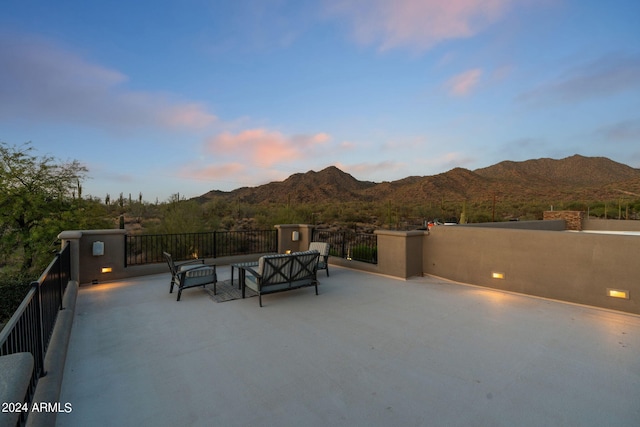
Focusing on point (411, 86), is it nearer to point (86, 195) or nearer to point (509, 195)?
point (86, 195)

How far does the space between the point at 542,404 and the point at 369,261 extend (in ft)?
18.8

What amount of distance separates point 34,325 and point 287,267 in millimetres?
3434

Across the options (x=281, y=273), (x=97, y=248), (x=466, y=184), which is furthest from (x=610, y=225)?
(x=466, y=184)

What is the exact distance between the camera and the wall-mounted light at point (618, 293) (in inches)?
191

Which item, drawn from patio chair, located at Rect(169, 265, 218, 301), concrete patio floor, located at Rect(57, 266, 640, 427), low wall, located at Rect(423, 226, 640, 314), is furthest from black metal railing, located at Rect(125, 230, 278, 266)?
low wall, located at Rect(423, 226, 640, 314)

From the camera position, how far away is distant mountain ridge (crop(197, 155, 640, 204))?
34897 millimetres

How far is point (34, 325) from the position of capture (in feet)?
8.45

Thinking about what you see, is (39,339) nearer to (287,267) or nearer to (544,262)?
(287,267)

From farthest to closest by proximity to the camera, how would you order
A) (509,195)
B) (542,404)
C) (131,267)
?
(509,195) → (131,267) → (542,404)

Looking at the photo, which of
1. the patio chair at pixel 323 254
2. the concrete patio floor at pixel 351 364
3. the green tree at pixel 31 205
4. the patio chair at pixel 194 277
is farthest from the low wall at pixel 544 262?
the green tree at pixel 31 205

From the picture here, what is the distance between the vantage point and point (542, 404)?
2.56m

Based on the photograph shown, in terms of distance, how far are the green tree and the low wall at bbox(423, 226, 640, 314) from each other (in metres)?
10.9

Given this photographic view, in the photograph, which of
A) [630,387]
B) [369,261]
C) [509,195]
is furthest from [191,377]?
[509,195]

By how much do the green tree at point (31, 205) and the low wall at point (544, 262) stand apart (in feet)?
35.7
